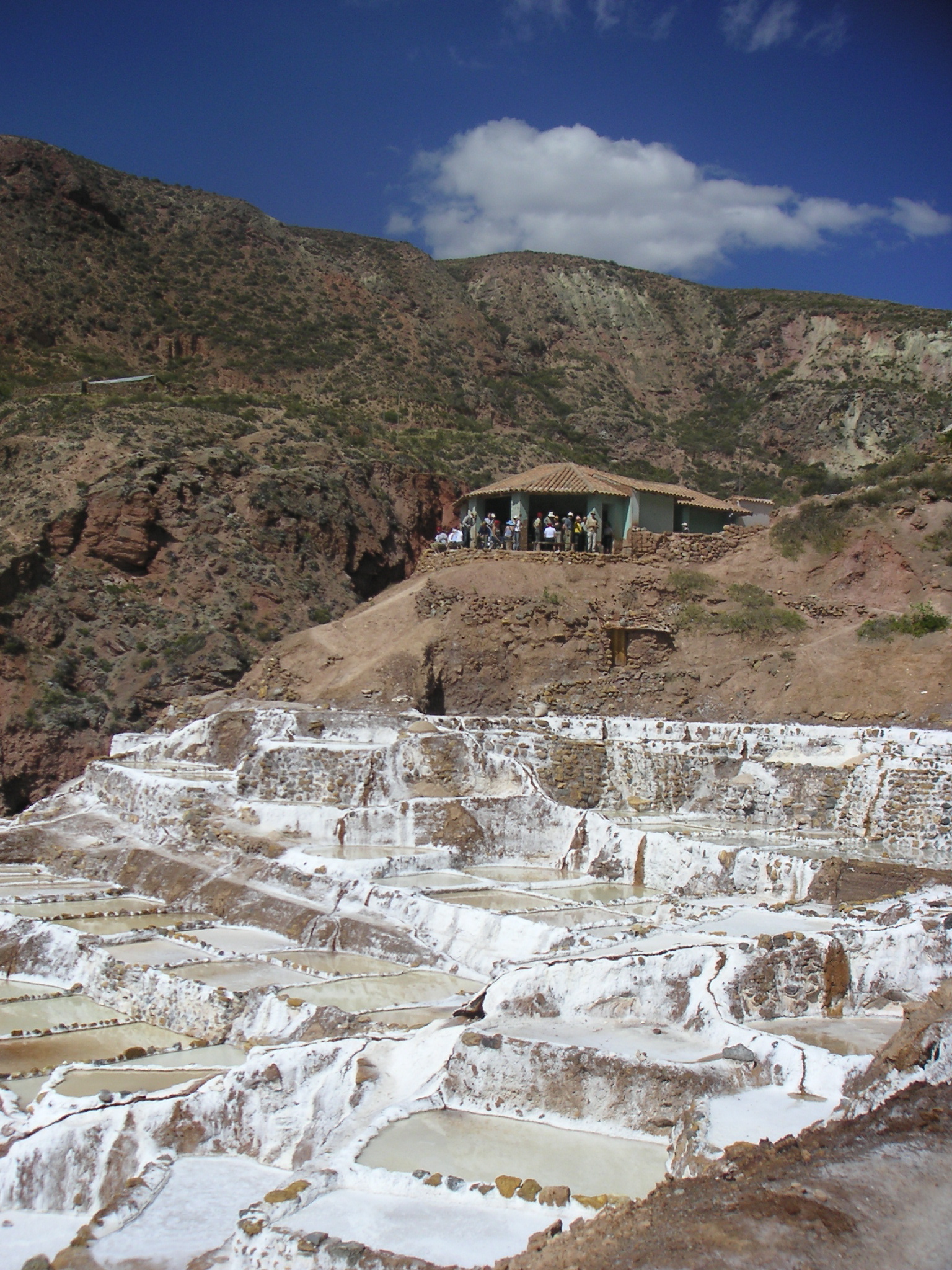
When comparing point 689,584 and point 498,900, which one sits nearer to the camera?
point 498,900

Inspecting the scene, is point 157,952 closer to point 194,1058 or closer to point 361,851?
point 194,1058

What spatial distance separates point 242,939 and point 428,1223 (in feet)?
27.3

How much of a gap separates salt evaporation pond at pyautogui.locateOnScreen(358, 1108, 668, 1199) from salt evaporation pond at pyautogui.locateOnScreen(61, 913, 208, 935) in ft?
25.6

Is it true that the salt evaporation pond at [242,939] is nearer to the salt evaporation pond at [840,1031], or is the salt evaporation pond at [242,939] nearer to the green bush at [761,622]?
the salt evaporation pond at [840,1031]

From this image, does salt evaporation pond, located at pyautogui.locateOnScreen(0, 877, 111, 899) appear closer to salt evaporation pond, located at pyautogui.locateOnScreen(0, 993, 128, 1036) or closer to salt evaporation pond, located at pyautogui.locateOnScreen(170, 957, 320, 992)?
salt evaporation pond, located at pyautogui.locateOnScreen(0, 993, 128, 1036)

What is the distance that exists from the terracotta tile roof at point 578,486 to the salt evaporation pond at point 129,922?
48.3 ft

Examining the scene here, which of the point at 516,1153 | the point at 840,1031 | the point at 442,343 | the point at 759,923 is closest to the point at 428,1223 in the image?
the point at 516,1153

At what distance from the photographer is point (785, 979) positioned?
33.3 ft

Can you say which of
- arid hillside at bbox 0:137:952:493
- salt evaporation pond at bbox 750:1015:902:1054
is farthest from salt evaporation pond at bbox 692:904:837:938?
arid hillside at bbox 0:137:952:493

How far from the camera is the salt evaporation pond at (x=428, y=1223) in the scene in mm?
6387

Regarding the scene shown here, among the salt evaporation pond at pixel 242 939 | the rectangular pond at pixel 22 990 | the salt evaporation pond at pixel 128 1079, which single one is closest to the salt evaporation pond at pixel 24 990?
the rectangular pond at pixel 22 990

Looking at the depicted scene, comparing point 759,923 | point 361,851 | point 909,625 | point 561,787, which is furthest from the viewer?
point 909,625

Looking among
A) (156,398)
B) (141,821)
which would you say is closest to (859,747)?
(141,821)

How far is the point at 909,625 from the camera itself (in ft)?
71.5
